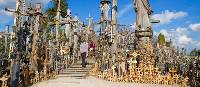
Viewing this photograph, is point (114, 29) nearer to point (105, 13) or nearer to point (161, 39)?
point (105, 13)

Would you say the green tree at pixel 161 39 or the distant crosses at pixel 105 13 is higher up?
the green tree at pixel 161 39

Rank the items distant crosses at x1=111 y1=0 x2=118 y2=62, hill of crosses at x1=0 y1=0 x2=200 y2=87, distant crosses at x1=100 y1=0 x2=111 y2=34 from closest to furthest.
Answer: hill of crosses at x1=0 y1=0 x2=200 y2=87 → distant crosses at x1=111 y1=0 x2=118 y2=62 → distant crosses at x1=100 y1=0 x2=111 y2=34

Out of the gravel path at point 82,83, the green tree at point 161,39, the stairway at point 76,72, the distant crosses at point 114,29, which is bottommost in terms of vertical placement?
the gravel path at point 82,83

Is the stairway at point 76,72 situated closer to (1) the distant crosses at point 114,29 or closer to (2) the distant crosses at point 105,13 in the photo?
(1) the distant crosses at point 114,29

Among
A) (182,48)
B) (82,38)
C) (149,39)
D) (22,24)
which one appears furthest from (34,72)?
(182,48)

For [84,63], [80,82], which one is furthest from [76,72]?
[80,82]

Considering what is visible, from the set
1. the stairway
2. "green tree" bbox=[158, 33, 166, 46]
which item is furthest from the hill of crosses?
"green tree" bbox=[158, 33, 166, 46]

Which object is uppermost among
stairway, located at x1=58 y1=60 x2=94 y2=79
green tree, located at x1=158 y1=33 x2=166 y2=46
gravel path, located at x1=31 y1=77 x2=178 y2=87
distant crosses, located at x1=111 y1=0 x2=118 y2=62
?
green tree, located at x1=158 y1=33 x2=166 y2=46

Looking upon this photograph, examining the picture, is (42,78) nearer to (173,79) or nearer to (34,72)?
(34,72)

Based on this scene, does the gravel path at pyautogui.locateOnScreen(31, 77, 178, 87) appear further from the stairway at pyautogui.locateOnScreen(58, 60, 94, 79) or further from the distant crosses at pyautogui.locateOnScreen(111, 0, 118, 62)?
the distant crosses at pyautogui.locateOnScreen(111, 0, 118, 62)

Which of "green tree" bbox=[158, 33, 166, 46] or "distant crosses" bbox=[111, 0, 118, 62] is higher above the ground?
"green tree" bbox=[158, 33, 166, 46]

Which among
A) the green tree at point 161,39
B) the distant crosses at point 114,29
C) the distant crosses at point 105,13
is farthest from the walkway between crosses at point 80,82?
the green tree at point 161,39

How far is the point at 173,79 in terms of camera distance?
1772 cm

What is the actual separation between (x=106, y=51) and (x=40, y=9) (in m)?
5.77
